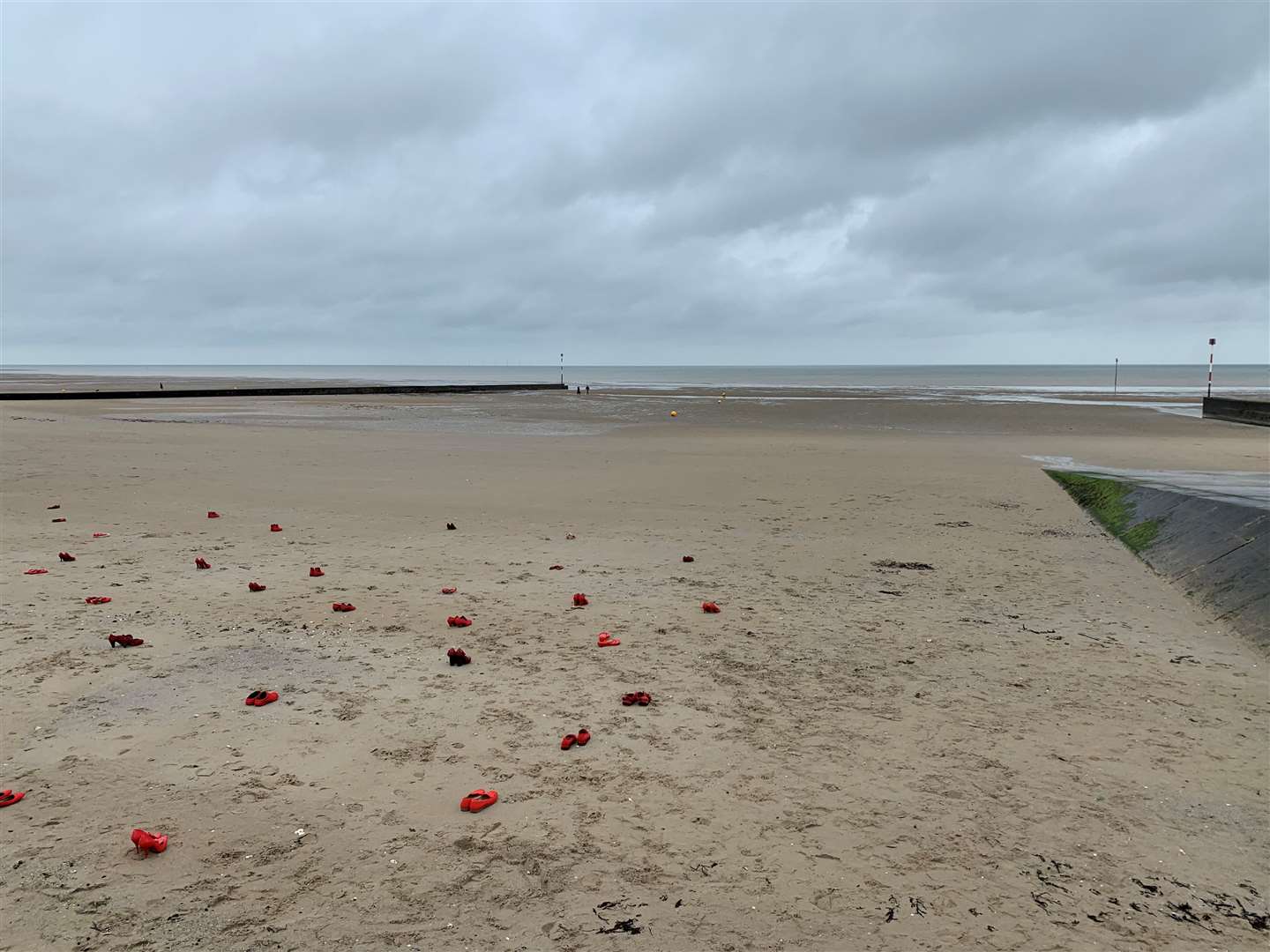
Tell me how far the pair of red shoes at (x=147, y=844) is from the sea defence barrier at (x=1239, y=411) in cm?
4372

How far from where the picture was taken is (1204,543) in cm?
1096

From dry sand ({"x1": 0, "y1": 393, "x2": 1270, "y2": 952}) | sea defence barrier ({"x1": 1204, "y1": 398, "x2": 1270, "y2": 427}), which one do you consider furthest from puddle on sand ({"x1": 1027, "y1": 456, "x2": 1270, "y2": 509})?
sea defence barrier ({"x1": 1204, "y1": 398, "x2": 1270, "y2": 427})

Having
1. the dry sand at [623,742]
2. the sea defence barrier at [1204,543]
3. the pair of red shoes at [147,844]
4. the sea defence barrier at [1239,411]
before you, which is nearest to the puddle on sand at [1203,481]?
the sea defence barrier at [1204,543]

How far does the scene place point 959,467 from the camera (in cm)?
2097

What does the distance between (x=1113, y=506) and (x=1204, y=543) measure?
3.90 meters

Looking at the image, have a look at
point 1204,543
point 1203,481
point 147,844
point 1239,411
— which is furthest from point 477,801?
point 1239,411

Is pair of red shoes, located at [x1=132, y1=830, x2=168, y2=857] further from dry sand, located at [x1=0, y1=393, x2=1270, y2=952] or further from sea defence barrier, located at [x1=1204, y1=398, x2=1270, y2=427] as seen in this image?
sea defence barrier, located at [x1=1204, y1=398, x2=1270, y2=427]

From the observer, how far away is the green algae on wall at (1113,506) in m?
12.6

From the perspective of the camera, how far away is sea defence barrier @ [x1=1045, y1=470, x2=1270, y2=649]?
8945 mm

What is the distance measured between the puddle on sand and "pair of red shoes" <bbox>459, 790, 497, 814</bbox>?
12.0 metres

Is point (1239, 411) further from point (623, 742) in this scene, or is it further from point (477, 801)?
point (477, 801)

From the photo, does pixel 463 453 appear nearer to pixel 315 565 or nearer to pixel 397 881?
pixel 315 565

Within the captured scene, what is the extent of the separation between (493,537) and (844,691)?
A: 6.85 metres

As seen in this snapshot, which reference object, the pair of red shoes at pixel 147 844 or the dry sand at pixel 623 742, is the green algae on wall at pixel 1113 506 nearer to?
the dry sand at pixel 623 742
